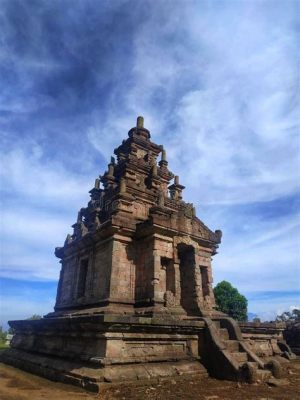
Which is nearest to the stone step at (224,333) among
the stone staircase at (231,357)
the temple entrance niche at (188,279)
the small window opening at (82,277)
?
the stone staircase at (231,357)

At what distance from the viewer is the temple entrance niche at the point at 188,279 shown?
12.2m

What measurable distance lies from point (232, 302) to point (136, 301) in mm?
30457

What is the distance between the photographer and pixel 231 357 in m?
9.23

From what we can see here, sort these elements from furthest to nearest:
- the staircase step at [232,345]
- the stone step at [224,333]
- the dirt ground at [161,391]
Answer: the stone step at [224,333] < the staircase step at [232,345] < the dirt ground at [161,391]

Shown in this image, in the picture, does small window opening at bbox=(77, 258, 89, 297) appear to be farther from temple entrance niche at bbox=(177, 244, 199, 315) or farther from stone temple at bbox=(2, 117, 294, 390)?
temple entrance niche at bbox=(177, 244, 199, 315)

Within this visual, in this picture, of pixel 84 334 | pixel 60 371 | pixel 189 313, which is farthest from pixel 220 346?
pixel 60 371

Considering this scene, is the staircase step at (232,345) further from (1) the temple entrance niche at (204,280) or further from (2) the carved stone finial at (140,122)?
(2) the carved stone finial at (140,122)

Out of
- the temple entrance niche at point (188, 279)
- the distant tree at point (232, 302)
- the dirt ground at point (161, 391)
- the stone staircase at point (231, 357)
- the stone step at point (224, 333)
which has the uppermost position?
the distant tree at point (232, 302)

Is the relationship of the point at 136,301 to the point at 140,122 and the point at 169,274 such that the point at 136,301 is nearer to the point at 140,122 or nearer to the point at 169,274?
the point at 169,274

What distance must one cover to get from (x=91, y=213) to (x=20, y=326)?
648 centimetres

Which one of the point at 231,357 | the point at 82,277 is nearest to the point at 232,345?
the point at 231,357

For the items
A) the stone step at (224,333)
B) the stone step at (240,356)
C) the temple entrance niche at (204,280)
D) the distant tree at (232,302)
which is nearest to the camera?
the stone step at (240,356)

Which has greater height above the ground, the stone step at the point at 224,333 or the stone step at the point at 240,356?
the stone step at the point at 224,333

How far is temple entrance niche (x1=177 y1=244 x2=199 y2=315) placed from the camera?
1216 centimetres
